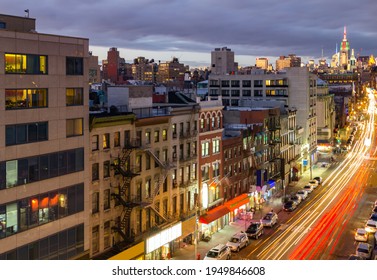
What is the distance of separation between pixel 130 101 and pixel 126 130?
6.54 meters

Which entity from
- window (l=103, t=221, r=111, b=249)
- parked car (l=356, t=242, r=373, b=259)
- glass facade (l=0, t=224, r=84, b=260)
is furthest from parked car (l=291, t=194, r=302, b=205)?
glass facade (l=0, t=224, r=84, b=260)

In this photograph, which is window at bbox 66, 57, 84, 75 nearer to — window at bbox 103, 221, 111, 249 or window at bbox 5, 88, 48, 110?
window at bbox 5, 88, 48, 110

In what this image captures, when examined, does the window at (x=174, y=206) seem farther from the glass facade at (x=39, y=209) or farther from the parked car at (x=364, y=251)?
the parked car at (x=364, y=251)

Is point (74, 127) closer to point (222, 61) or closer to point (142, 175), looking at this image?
point (142, 175)

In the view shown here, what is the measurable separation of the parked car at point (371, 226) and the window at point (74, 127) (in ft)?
121

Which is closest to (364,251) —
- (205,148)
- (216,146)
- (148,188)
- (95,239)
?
(205,148)

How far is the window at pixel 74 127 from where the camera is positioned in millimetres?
38438

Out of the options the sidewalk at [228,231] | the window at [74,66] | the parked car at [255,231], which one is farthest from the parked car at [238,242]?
the window at [74,66]

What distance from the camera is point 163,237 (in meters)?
48.9

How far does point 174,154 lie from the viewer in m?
52.8

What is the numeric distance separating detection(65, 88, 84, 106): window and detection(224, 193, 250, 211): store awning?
28.5 m

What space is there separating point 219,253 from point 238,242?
17.6ft

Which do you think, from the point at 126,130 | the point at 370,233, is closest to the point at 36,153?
the point at 126,130

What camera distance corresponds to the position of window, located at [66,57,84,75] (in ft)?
126
